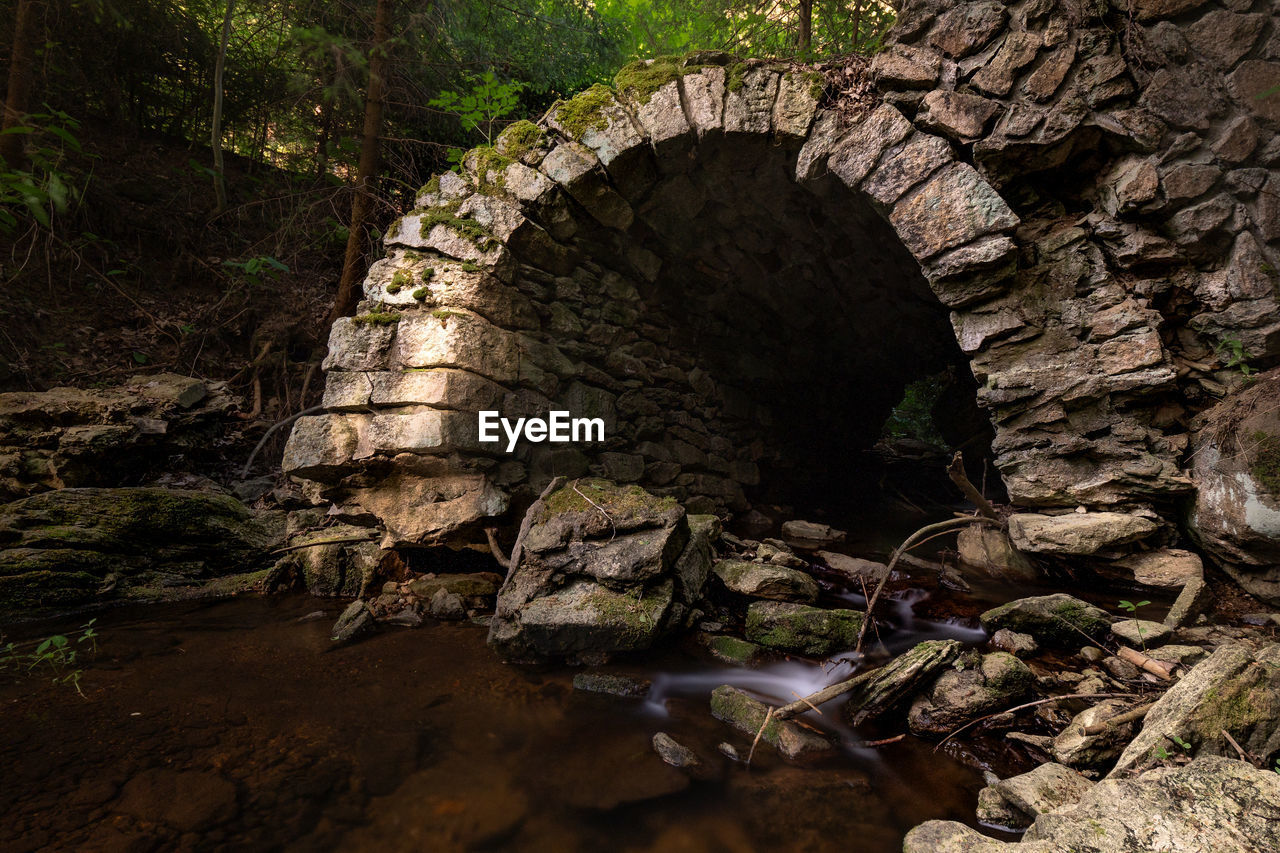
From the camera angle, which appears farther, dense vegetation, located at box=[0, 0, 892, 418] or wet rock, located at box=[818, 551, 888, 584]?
dense vegetation, located at box=[0, 0, 892, 418]

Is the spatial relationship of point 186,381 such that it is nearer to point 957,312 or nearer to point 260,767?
point 260,767

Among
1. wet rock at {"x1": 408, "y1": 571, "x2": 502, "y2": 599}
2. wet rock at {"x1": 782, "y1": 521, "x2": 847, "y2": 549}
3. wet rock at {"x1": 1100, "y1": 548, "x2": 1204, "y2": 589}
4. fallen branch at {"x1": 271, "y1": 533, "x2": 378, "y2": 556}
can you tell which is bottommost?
wet rock at {"x1": 782, "y1": 521, "x2": 847, "y2": 549}

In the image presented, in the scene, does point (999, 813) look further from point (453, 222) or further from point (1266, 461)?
point (453, 222)

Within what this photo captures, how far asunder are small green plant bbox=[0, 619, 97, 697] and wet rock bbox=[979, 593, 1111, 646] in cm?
402

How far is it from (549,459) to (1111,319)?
354 cm

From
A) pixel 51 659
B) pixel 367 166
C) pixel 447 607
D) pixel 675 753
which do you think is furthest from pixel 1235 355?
pixel 367 166

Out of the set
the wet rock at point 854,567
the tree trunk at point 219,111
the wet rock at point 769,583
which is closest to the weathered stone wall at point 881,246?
the wet rock at point 854,567

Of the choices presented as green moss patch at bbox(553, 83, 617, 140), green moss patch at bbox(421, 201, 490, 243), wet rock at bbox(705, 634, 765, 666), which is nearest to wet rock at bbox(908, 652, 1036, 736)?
wet rock at bbox(705, 634, 765, 666)

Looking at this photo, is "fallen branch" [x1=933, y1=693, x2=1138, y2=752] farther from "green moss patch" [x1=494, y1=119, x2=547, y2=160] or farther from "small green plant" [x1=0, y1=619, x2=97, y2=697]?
"green moss patch" [x1=494, y1=119, x2=547, y2=160]

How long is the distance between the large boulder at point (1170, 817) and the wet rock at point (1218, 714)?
0.68ft

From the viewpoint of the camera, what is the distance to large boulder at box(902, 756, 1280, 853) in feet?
3.28

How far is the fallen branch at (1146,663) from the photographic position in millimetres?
1839

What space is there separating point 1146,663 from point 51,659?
4.54 m

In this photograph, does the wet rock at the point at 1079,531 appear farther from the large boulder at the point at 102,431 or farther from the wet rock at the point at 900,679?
the large boulder at the point at 102,431
